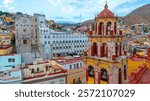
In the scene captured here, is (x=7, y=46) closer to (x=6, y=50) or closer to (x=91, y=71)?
(x=6, y=50)

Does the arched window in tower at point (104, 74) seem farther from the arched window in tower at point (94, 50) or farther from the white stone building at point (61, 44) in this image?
the white stone building at point (61, 44)

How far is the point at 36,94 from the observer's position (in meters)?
3.13

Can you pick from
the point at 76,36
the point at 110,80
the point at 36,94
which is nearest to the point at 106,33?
the point at 110,80

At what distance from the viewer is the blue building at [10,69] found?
4.26 metres

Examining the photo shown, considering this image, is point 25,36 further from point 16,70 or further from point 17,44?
point 16,70

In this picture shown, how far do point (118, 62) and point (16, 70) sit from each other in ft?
7.33

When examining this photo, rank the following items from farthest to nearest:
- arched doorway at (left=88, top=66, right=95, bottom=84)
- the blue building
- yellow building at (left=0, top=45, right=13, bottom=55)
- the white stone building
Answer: the white stone building < yellow building at (left=0, top=45, right=13, bottom=55) < the blue building < arched doorway at (left=88, top=66, right=95, bottom=84)

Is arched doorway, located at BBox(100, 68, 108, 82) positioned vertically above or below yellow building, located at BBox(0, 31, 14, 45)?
below

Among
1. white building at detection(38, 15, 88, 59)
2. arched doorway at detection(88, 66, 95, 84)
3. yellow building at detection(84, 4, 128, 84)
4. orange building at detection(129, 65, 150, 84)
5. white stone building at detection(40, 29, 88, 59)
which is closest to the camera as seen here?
yellow building at detection(84, 4, 128, 84)

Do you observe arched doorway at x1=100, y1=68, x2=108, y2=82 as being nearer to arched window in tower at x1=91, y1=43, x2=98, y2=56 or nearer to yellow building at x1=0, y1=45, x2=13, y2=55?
arched window in tower at x1=91, y1=43, x2=98, y2=56

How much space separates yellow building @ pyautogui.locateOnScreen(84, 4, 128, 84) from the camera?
3223 mm

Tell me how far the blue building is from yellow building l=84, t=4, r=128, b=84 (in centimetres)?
156

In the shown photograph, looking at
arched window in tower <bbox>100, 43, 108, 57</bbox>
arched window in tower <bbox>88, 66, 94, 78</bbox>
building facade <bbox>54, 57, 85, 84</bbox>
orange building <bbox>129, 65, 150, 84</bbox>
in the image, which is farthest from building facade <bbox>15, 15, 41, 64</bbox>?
orange building <bbox>129, 65, 150, 84</bbox>

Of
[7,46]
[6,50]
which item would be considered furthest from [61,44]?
[6,50]
